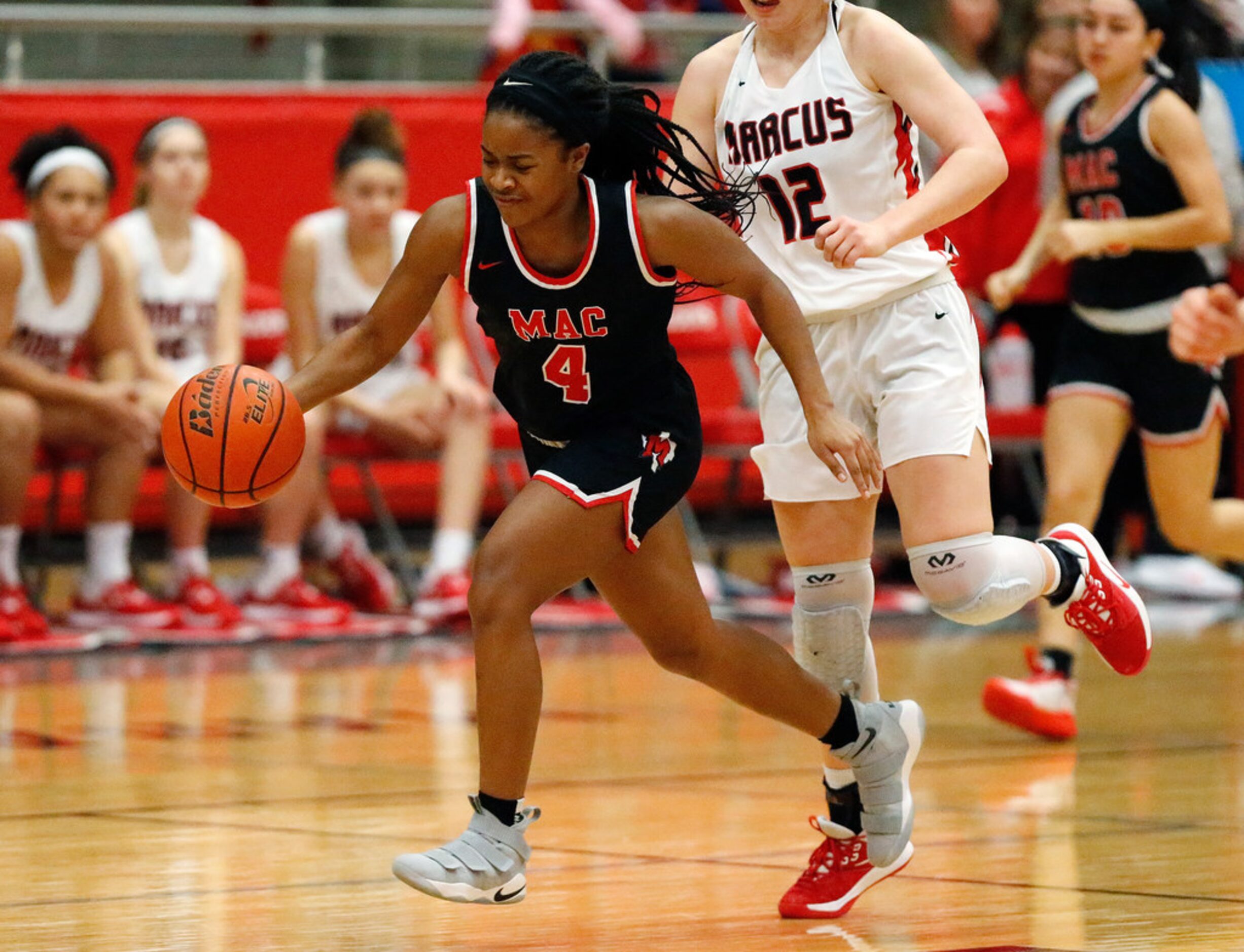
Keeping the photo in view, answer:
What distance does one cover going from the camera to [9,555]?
7.70 m

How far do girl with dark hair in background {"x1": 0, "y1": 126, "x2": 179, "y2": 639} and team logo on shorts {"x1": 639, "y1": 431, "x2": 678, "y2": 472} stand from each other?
4.54 m

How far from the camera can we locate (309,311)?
8.41 meters

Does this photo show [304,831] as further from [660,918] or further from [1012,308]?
[1012,308]

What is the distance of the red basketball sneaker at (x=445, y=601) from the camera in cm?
821

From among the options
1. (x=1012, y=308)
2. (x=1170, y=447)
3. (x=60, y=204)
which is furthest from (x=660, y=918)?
(x=1012, y=308)

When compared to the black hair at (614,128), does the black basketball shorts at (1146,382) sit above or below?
below

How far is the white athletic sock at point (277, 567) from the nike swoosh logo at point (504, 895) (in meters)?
5.14

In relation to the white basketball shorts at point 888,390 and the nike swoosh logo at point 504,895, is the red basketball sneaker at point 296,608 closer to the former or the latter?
the white basketball shorts at point 888,390

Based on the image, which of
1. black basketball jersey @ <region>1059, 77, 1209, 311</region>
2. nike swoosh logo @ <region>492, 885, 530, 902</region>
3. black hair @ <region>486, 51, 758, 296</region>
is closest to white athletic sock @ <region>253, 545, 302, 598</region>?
black basketball jersey @ <region>1059, 77, 1209, 311</region>

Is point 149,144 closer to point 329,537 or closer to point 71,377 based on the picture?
point 71,377

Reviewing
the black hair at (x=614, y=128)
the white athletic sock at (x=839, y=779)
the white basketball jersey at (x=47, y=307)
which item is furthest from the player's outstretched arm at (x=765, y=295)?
the white basketball jersey at (x=47, y=307)

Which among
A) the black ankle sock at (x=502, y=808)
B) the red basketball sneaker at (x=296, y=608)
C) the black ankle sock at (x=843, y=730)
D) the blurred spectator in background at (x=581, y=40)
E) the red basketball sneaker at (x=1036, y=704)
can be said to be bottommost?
the red basketball sneaker at (x=296, y=608)

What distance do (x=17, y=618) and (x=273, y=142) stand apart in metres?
3.18


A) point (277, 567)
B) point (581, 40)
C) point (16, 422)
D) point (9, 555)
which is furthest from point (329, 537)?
point (581, 40)
